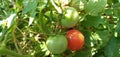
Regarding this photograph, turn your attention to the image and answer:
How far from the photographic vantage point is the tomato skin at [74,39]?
4.62 ft

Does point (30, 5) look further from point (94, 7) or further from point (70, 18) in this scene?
point (94, 7)

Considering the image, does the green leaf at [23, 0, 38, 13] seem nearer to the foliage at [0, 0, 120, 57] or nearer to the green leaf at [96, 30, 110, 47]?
the foliage at [0, 0, 120, 57]

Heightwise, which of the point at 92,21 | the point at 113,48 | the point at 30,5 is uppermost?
the point at 30,5

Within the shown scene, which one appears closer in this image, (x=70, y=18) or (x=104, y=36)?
(x=70, y=18)

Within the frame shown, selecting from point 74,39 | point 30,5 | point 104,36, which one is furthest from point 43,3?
point 104,36

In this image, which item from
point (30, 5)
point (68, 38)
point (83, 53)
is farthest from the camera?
point (83, 53)

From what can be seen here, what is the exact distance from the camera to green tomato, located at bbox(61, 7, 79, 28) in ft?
4.58

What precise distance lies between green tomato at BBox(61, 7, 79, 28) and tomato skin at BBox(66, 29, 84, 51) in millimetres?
34

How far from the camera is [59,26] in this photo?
4.77 feet

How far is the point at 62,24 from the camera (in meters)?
1.41

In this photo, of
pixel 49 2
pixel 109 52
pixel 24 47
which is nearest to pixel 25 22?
pixel 24 47

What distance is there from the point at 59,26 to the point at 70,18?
3.2 inches

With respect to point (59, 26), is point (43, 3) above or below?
above

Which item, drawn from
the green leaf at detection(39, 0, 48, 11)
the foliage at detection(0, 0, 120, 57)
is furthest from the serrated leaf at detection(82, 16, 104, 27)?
the green leaf at detection(39, 0, 48, 11)
